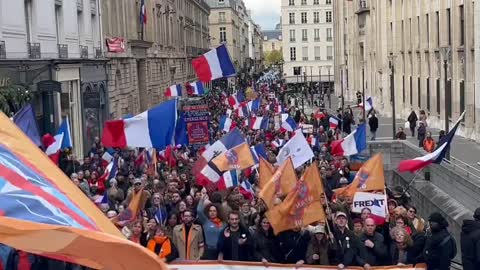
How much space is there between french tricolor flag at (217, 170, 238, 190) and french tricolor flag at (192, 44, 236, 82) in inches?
282

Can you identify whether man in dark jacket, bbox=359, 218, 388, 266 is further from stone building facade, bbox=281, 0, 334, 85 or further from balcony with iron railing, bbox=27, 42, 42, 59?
stone building facade, bbox=281, 0, 334, 85

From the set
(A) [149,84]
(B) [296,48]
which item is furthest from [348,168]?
(B) [296,48]

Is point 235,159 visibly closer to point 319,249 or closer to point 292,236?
point 292,236

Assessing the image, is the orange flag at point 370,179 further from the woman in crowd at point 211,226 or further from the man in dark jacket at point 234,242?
the man in dark jacket at point 234,242

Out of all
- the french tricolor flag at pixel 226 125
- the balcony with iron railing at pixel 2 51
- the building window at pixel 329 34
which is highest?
the building window at pixel 329 34

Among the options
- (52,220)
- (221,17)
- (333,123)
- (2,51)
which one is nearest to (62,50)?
(2,51)

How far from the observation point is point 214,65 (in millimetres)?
23422

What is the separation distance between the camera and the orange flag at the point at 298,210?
11.2 metres

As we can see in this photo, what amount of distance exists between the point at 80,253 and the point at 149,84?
47736 mm

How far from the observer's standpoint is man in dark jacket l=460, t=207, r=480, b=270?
34.2ft

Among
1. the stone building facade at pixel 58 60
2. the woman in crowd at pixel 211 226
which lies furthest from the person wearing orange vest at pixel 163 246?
the stone building facade at pixel 58 60

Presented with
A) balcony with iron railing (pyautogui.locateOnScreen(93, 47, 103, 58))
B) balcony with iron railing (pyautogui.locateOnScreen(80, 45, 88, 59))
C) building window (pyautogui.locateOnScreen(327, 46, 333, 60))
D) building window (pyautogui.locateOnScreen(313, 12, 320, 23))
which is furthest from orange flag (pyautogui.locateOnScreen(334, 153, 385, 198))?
building window (pyautogui.locateOnScreen(313, 12, 320, 23))

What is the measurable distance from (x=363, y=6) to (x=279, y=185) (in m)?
49.3

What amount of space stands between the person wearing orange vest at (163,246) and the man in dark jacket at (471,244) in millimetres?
3483
